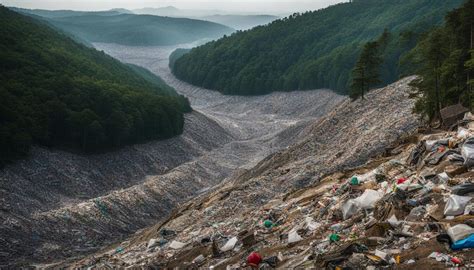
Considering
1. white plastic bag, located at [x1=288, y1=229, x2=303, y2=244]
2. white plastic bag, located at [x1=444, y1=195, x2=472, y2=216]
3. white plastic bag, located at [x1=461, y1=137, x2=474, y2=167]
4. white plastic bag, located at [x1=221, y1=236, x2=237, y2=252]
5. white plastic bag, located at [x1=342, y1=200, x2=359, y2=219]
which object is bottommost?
white plastic bag, located at [x1=221, y1=236, x2=237, y2=252]

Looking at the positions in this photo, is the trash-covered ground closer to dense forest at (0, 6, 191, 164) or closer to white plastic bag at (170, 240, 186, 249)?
white plastic bag at (170, 240, 186, 249)

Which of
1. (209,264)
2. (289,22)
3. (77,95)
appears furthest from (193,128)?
(289,22)

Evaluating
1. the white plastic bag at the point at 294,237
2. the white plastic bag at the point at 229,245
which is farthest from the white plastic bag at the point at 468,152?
the white plastic bag at the point at 229,245

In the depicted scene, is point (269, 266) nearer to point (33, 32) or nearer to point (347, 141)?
point (347, 141)

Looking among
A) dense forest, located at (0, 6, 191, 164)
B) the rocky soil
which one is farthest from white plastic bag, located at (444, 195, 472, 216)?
dense forest, located at (0, 6, 191, 164)

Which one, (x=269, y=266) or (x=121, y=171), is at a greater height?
(x=269, y=266)

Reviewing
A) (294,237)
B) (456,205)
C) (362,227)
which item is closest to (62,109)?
(294,237)

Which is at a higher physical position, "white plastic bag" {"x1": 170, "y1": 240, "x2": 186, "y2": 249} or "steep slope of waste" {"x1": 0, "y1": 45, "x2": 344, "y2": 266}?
"white plastic bag" {"x1": 170, "y1": 240, "x2": 186, "y2": 249}
